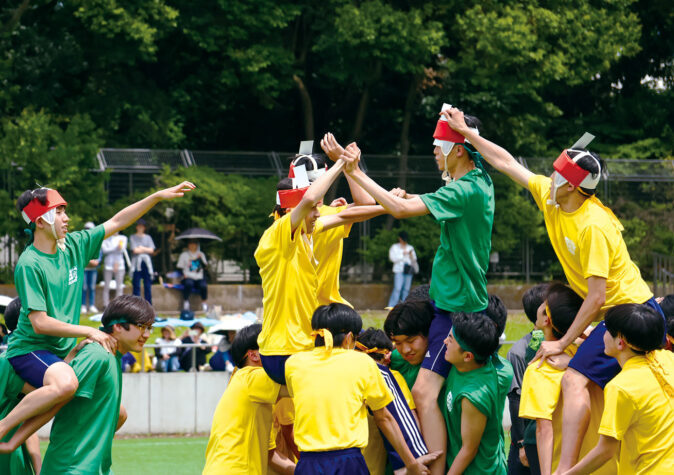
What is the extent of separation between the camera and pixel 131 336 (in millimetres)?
7598

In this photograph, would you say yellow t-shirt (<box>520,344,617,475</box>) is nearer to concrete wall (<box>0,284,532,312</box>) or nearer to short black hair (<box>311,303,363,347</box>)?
short black hair (<box>311,303,363,347</box>)

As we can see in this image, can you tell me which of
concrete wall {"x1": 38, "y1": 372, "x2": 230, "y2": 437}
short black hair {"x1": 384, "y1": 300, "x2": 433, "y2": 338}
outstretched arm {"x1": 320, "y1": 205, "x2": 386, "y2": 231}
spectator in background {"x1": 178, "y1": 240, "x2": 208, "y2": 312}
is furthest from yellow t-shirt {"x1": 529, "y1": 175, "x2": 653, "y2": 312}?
spectator in background {"x1": 178, "y1": 240, "x2": 208, "y2": 312}

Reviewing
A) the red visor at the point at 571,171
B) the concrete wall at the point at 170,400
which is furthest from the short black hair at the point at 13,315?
the concrete wall at the point at 170,400

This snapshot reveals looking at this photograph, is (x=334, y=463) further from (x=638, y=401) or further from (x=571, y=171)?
(x=571, y=171)

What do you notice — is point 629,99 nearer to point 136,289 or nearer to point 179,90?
point 179,90

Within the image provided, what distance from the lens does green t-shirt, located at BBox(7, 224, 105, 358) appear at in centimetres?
773

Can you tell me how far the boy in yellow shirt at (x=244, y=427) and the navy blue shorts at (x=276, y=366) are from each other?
201 mm

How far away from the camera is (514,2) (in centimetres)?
2588

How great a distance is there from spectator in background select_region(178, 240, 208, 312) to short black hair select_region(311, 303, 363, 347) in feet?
46.9

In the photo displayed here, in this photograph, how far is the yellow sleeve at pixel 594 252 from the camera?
6852 millimetres

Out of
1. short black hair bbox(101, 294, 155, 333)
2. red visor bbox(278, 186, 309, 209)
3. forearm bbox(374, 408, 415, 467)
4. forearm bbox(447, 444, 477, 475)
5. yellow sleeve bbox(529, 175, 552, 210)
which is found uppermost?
yellow sleeve bbox(529, 175, 552, 210)

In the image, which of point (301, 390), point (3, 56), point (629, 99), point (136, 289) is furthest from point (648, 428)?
point (629, 99)

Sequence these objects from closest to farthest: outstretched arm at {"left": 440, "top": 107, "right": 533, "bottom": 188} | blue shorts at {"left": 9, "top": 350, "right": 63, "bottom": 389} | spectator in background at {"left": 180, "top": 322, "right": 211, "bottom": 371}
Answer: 1. outstretched arm at {"left": 440, "top": 107, "right": 533, "bottom": 188}
2. blue shorts at {"left": 9, "top": 350, "right": 63, "bottom": 389}
3. spectator in background at {"left": 180, "top": 322, "right": 211, "bottom": 371}

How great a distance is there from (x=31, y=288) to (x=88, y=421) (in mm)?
1030
